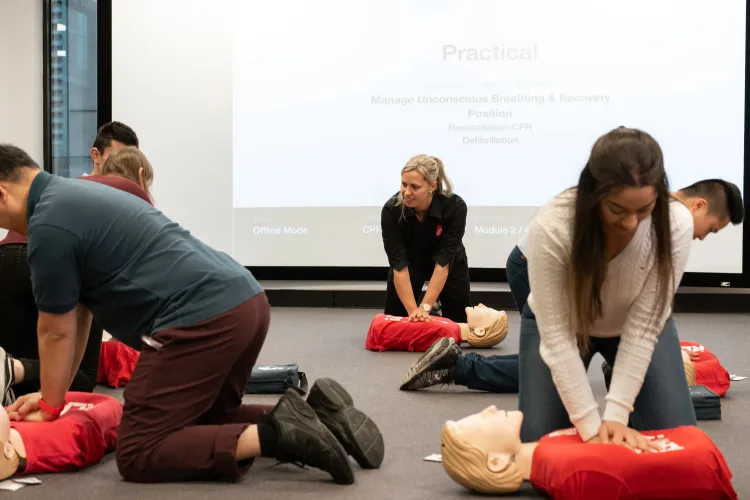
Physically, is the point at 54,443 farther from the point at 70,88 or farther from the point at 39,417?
the point at 70,88

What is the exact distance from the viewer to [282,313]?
5.84 meters

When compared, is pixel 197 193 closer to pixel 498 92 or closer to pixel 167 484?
pixel 498 92

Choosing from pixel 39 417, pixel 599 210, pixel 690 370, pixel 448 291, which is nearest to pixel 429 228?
pixel 448 291

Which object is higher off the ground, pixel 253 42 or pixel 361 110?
pixel 253 42

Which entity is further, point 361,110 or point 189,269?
point 361,110

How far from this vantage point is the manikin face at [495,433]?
6.54 ft

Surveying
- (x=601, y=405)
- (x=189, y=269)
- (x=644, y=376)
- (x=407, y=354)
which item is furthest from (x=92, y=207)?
(x=407, y=354)

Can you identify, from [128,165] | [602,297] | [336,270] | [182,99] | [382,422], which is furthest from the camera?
[182,99]

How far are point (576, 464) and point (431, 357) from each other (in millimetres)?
1319

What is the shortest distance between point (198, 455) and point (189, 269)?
43 centimetres

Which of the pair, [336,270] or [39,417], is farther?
[336,270]

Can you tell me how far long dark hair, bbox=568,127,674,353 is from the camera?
1721 mm

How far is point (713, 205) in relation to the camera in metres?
2.83

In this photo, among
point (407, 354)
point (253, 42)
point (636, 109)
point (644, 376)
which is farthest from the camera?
point (253, 42)
